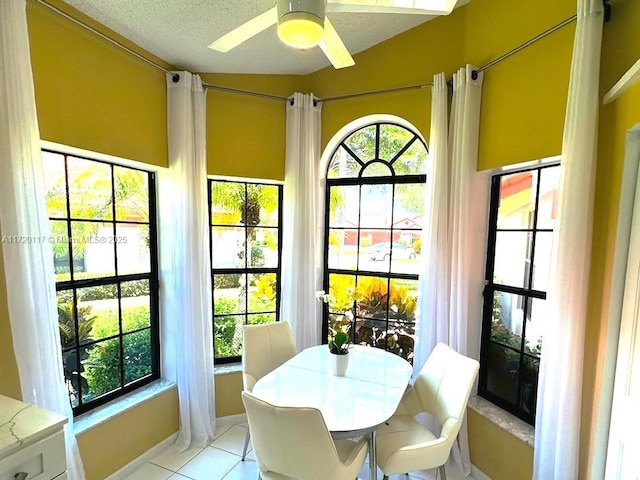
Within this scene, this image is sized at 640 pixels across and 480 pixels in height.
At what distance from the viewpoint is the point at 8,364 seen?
1523mm

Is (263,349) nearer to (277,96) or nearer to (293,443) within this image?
(293,443)

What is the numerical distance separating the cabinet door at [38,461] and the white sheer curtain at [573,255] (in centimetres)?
215

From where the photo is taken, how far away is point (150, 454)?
2312mm

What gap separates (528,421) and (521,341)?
0.48 meters

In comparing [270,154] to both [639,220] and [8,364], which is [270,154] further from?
[639,220]

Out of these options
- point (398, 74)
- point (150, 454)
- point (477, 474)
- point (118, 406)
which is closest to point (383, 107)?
point (398, 74)

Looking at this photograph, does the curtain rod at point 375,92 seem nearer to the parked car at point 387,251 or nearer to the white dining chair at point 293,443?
the parked car at point 387,251

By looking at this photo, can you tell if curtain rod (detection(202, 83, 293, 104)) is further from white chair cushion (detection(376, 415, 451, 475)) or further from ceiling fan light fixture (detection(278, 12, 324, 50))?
white chair cushion (detection(376, 415, 451, 475))

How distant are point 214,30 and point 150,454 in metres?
2.97

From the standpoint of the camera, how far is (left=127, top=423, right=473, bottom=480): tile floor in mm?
2143

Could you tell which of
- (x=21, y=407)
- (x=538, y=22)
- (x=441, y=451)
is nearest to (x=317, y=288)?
(x=441, y=451)

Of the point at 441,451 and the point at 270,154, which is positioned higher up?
the point at 270,154

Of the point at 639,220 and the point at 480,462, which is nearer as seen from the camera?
the point at 639,220

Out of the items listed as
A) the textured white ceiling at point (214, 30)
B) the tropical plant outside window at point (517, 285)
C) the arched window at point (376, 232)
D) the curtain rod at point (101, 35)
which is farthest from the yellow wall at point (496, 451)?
the curtain rod at point (101, 35)
